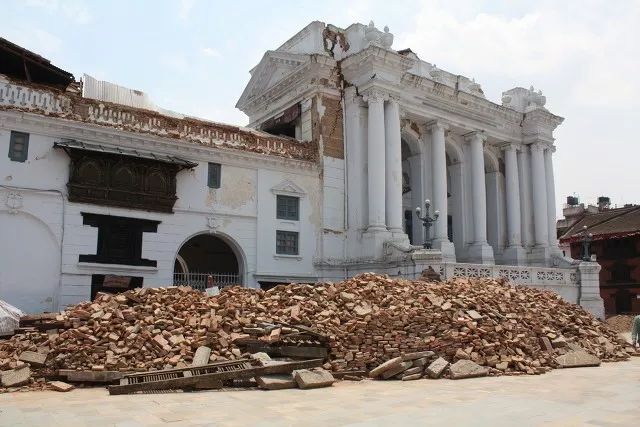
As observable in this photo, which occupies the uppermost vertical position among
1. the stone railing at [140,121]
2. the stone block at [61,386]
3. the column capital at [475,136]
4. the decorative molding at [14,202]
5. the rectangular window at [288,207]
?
the column capital at [475,136]

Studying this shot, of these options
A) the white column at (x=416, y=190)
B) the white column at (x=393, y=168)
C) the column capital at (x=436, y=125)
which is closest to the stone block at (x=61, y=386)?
the white column at (x=393, y=168)

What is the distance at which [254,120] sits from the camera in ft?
104

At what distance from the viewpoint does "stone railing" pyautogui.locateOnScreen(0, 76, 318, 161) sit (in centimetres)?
1948

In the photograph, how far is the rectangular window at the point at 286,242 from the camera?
24.6m

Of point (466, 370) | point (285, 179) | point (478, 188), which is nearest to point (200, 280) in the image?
point (285, 179)

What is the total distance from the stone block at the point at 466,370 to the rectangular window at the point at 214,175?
44.7 feet

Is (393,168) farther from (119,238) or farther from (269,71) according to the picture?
(119,238)

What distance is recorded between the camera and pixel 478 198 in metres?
31.8

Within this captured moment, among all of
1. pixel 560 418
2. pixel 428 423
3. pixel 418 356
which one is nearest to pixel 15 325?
pixel 418 356

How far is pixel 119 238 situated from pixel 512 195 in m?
23.5

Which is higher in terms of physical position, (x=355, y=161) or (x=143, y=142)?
(x=355, y=161)

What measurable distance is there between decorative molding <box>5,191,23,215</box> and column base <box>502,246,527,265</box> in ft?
85.7

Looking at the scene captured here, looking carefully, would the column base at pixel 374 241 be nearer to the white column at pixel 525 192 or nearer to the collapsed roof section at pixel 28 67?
the white column at pixel 525 192

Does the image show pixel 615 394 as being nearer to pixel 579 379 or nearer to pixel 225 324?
pixel 579 379
